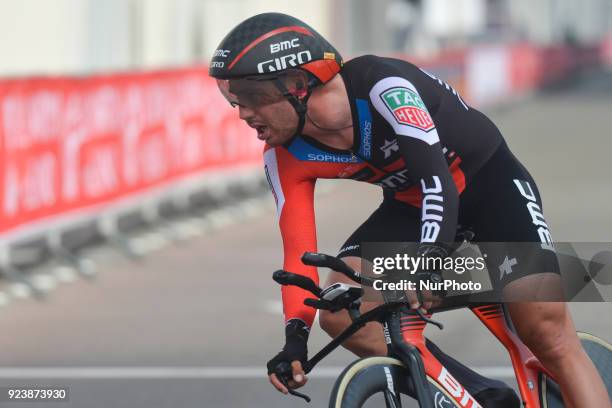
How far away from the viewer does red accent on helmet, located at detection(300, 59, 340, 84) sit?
4.62 meters

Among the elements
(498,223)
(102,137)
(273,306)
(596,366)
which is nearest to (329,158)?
(498,223)

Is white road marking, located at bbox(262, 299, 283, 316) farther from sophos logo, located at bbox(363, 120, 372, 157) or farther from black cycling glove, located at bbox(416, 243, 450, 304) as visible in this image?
black cycling glove, located at bbox(416, 243, 450, 304)

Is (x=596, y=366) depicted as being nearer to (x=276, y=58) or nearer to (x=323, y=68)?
(x=323, y=68)

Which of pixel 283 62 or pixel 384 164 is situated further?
pixel 384 164

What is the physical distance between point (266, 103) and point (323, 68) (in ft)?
0.77

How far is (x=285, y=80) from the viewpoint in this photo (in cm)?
461

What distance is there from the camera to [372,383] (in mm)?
4305

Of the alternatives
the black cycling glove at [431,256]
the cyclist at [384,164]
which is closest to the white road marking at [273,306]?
the cyclist at [384,164]

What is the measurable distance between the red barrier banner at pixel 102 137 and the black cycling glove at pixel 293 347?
19.9 feet

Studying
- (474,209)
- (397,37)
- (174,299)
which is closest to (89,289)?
(174,299)

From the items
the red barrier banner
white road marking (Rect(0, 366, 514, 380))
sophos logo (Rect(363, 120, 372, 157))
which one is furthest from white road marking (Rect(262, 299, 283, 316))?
sophos logo (Rect(363, 120, 372, 157))

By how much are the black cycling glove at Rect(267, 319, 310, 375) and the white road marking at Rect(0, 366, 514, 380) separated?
9.83 ft

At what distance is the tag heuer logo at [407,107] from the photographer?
4.57 meters

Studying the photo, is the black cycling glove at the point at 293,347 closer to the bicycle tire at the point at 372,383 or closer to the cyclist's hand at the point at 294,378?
Result: the cyclist's hand at the point at 294,378
